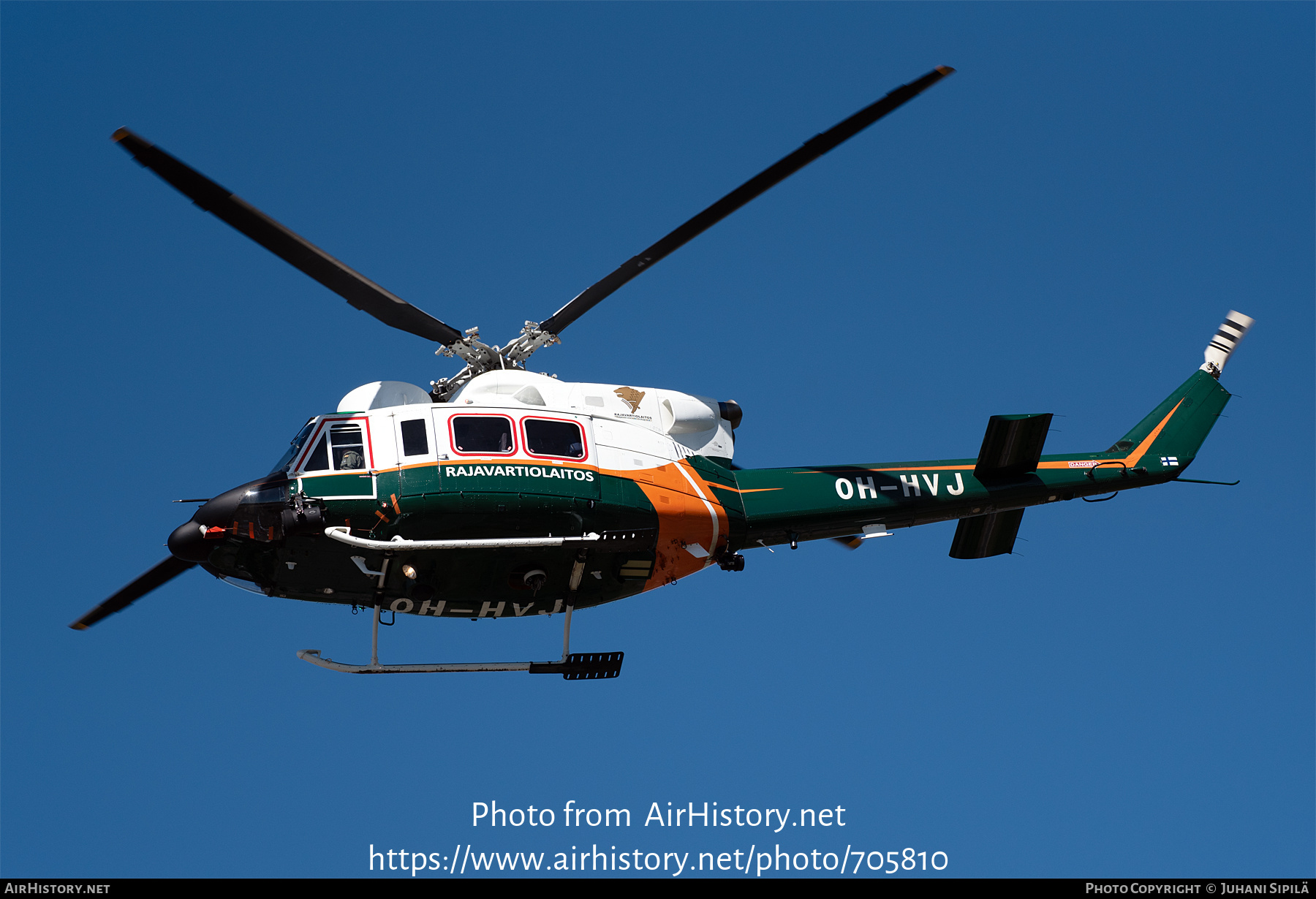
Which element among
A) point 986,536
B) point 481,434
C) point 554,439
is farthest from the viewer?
point 986,536

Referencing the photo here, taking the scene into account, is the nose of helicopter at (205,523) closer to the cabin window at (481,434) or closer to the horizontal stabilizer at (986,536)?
the cabin window at (481,434)

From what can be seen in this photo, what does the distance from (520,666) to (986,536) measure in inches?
317

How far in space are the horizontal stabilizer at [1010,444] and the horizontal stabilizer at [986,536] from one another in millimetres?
1111

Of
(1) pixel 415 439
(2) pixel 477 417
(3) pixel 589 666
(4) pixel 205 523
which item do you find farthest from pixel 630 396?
(4) pixel 205 523

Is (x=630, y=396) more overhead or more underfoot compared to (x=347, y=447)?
more overhead

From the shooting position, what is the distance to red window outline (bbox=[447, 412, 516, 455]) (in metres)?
16.2

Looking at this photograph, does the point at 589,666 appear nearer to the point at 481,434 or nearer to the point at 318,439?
the point at 481,434

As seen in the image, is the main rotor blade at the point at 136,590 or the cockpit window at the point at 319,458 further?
the main rotor blade at the point at 136,590

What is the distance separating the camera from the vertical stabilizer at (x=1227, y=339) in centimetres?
2289

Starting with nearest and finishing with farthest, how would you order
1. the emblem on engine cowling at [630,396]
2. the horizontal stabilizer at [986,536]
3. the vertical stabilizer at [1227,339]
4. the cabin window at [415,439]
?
the cabin window at [415,439]
the emblem on engine cowling at [630,396]
the horizontal stabilizer at [986,536]
the vertical stabilizer at [1227,339]

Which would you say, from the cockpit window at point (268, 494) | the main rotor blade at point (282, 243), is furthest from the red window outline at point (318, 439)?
the main rotor blade at point (282, 243)

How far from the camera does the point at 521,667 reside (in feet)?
54.6

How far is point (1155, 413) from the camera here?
21641 mm
